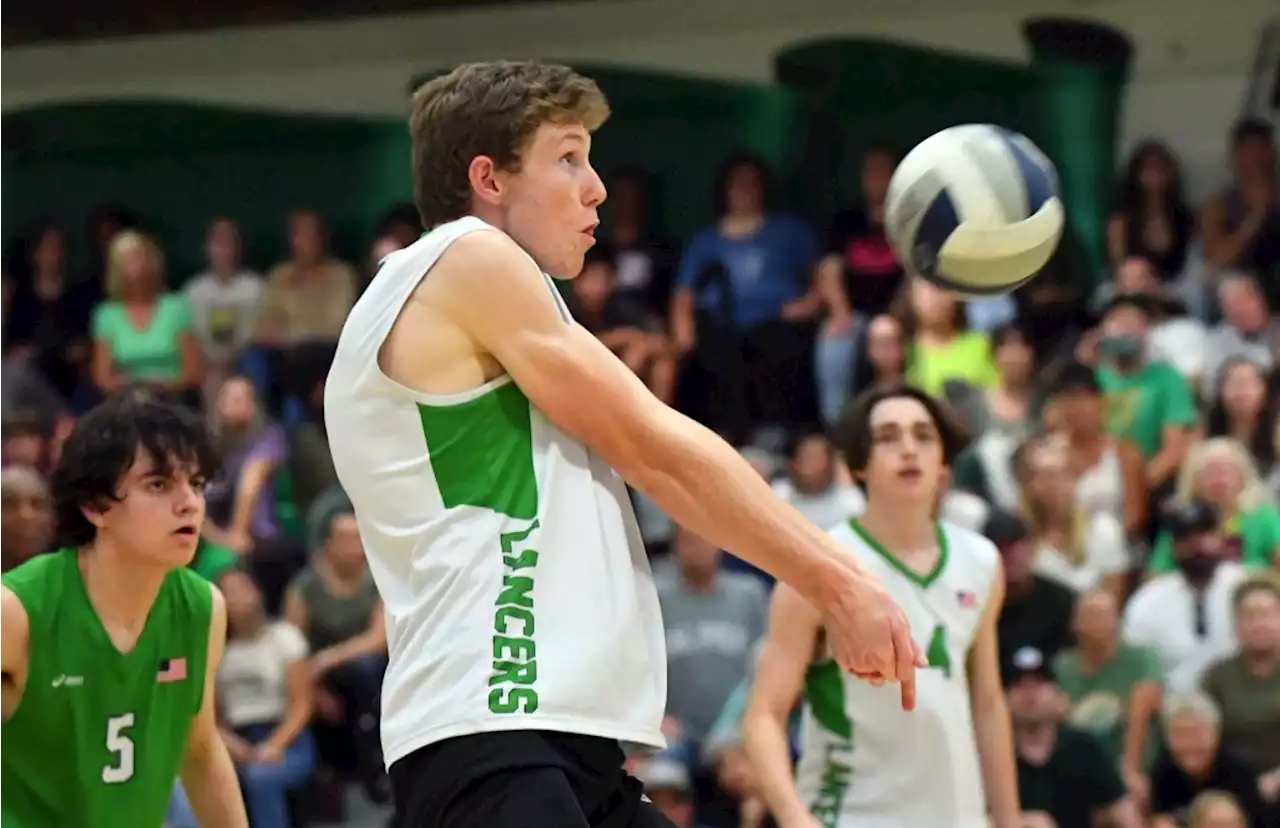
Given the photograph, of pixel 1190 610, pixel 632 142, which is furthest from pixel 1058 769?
pixel 632 142

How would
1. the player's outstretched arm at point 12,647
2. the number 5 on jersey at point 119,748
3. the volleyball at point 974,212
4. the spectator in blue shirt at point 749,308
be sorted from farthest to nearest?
the spectator in blue shirt at point 749,308 → the volleyball at point 974,212 → the number 5 on jersey at point 119,748 → the player's outstretched arm at point 12,647

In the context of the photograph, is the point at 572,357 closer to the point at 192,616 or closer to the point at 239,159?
the point at 192,616

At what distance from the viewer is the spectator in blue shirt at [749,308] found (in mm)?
9664

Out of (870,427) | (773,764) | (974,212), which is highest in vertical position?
(974,212)

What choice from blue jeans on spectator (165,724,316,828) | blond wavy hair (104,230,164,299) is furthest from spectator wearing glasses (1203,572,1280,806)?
blond wavy hair (104,230,164,299)

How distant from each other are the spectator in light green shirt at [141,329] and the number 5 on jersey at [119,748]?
6.98m

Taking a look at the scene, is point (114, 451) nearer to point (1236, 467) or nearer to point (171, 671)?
point (171, 671)

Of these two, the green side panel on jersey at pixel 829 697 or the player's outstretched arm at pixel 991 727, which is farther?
the player's outstretched arm at pixel 991 727

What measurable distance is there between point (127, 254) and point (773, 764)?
726 centimetres

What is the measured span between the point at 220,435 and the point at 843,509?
3376 millimetres

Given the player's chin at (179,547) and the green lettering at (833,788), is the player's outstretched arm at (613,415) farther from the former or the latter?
the green lettering at (833,788)

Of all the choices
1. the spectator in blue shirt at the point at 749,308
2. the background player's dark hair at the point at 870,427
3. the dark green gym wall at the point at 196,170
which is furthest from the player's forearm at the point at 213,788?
the dark green gym wall at the point at 196,170

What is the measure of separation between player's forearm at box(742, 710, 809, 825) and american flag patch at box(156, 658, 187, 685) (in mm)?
1367

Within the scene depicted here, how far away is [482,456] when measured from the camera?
283 centimetres
